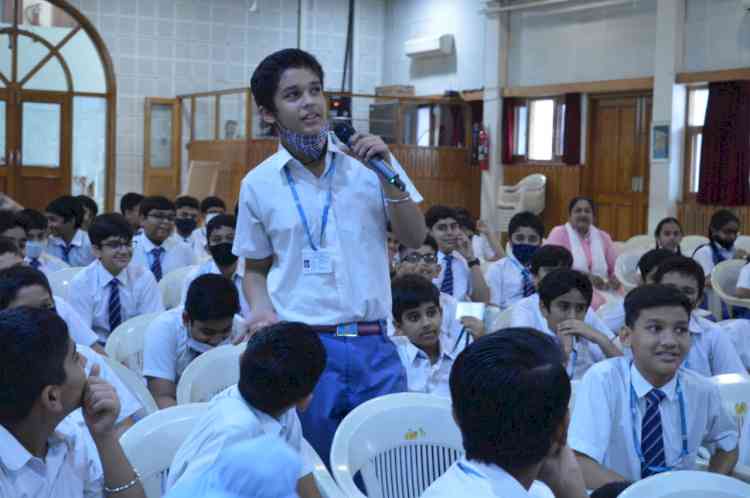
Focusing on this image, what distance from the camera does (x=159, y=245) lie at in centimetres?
686

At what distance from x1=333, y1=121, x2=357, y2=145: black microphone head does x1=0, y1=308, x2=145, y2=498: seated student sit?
0.88 metres

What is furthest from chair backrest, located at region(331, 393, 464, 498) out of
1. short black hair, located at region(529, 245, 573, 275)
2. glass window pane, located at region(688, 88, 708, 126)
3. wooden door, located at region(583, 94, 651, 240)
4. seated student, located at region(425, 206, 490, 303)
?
wooden door, located at region(583, 94, 651, 240)

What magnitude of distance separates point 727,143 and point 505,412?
34.2ft

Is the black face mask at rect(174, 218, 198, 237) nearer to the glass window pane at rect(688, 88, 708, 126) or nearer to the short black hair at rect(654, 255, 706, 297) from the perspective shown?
the short black hair at rect(654, 255, 706, 297)

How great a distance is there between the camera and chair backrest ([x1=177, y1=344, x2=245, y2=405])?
3.26 m

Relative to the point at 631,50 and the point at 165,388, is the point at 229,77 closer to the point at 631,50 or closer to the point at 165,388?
the point at 631,50

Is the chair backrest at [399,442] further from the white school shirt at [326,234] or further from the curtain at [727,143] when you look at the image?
the curtain at [727,143]

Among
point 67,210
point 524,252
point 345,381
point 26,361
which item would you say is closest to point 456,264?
point 524,252

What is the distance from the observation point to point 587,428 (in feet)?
9.15

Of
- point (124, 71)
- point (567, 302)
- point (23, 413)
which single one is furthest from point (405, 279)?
point (124, 71)

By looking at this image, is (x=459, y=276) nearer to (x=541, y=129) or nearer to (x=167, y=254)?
(x=167, y=254)

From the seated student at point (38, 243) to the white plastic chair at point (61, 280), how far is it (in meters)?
0.35

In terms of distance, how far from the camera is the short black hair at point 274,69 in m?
2.47

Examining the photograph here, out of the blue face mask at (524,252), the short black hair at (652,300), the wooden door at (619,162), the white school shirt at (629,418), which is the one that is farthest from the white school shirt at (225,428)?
the wooden door at (619,162)
